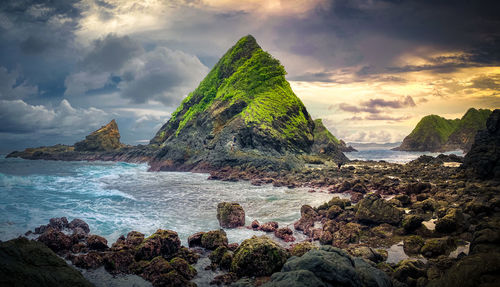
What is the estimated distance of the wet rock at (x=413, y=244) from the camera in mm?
9766

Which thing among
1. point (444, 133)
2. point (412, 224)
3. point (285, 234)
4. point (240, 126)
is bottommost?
point (285, 234)

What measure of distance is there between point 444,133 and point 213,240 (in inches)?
7901

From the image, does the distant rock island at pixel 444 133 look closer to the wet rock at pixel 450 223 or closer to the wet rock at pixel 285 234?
the wet rock at pixel 450 223

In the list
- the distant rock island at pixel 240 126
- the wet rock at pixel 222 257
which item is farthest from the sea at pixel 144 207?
the distant rock island at pixel 240 126

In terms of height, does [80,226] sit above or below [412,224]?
below

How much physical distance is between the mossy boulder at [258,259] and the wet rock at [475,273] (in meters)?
4.79

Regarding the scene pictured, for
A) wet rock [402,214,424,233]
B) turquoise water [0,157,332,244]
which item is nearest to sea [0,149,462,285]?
turquoise water [0,157,332,244]

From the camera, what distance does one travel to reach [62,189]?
85.8 ft

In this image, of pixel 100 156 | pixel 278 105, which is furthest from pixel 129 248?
pixel 100 156

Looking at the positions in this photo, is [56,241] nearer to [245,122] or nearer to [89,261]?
[89,261]

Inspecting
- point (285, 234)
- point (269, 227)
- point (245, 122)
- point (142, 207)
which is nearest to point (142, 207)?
point (142, 207)

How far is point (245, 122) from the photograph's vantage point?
50.8 metres

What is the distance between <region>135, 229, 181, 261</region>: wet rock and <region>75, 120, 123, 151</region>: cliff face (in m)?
92.0

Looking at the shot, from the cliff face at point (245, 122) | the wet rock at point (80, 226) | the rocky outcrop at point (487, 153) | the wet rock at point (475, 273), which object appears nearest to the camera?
the wet rock at point (475, 273)
